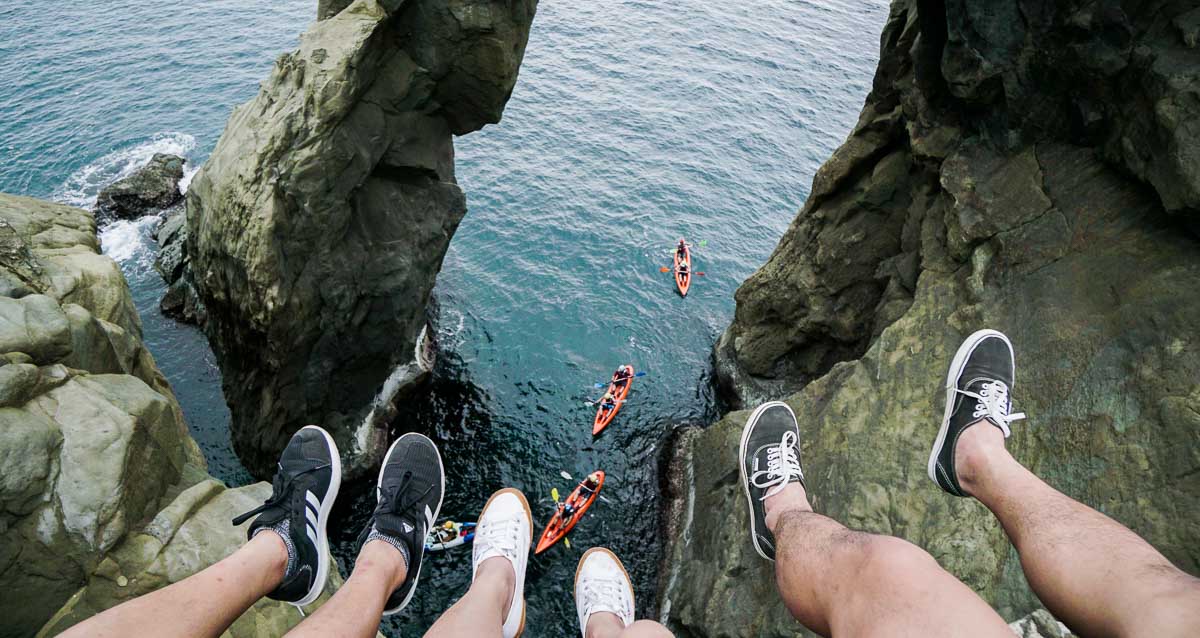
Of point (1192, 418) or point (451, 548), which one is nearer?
point (1192, 418)

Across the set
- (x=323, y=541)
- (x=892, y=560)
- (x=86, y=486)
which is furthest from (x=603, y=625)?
(x=86, y=486)

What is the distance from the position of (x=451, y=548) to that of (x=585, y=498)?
357 centimetres

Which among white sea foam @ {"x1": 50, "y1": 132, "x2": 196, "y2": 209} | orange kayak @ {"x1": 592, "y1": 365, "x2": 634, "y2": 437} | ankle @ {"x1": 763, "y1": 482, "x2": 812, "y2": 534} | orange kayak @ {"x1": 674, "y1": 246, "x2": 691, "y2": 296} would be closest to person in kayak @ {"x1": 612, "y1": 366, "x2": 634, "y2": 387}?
orange kayak @ {"x1": 592, "y1": 365, "x2": 634, "y2": 437}

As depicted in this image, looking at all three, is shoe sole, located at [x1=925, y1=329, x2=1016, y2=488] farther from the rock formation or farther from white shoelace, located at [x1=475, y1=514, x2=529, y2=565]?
the rock formation

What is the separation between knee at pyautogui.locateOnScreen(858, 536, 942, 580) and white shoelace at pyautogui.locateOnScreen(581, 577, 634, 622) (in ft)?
16.6

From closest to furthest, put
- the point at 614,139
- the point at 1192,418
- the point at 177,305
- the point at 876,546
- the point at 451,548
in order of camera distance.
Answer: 1. the point at 876,546
2. the point at 1192,418
3. the point at 451,548
4. the point at 177,305
5. the point at 614,139

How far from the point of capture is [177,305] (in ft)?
71.5

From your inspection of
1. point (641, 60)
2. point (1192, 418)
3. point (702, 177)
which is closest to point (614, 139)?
point (702, 177)

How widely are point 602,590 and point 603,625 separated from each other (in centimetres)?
102

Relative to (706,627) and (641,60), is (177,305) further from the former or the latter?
(641,60)

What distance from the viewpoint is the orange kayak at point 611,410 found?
19.0 m

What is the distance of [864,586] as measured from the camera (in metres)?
4.08

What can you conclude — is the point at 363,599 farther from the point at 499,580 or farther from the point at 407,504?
the point at 407,504

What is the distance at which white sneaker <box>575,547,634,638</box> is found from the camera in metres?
8.66
